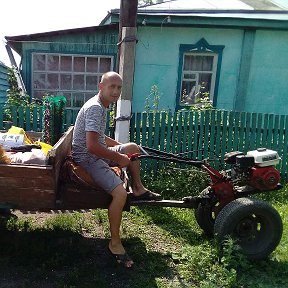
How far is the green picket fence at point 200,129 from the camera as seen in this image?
6105mm

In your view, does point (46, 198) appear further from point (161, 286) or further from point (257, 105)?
point (257, 105)

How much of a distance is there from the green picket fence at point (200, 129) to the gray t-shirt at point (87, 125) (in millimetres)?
2532

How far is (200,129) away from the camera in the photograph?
21.5ft

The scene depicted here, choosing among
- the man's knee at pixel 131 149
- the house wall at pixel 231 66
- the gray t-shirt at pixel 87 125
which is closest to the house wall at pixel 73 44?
the house wall at pixel 231 66

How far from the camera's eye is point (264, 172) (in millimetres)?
3707

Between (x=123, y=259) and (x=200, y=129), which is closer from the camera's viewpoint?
(x=123, y=259)

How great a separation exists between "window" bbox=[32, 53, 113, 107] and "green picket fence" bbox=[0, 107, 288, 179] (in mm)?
4113

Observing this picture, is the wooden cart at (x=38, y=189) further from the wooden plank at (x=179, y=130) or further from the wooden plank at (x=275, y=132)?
the wooden plank at (x=275, y=132)

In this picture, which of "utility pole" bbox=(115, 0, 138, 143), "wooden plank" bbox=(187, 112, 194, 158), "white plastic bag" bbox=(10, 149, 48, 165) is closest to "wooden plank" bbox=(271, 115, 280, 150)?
"wooden plank" bbox=(187, 112, 194, 158)

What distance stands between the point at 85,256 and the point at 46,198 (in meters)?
0.88

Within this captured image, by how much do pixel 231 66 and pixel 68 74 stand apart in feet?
15.4

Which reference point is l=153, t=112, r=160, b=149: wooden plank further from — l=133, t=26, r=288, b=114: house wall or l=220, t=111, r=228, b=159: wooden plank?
l=133, t=26, r=288, b=114: house wall

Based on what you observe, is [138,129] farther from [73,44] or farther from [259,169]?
[73,44]

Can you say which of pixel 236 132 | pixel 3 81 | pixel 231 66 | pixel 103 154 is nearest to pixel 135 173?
pixel 103 154
